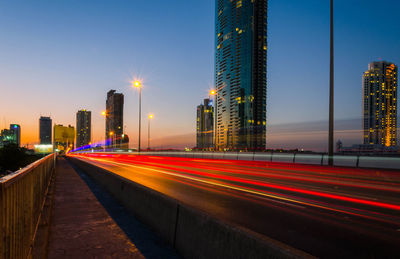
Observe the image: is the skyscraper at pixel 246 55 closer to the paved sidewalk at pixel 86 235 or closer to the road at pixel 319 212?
the road at pixel 319 212

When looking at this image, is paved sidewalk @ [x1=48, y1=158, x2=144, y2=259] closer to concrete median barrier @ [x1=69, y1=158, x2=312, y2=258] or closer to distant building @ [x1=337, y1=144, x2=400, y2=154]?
concrete median barrier @ [x1=69, y1=158, x2=312, y2=258]

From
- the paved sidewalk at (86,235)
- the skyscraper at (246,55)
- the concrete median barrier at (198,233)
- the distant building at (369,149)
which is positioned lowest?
the paved sidewalk at (86,235)

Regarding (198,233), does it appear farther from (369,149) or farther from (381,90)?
(381,90)

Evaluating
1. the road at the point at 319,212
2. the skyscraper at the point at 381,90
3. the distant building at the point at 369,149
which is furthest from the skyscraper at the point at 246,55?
the road at the point at 319,212

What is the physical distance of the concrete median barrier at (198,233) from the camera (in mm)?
2506

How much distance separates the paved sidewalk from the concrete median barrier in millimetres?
622

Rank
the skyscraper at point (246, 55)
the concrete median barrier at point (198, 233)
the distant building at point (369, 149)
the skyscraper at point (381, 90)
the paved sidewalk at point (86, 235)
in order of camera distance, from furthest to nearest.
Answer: the skyscraper at point (246, 55) → the skyscraper at point (381, 90) → the distant building at point (369, 149) → the paved sidewalk at point (86, 235) → the concrete median barrier at point (198, 233)

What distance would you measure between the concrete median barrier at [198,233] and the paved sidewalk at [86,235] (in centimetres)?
62

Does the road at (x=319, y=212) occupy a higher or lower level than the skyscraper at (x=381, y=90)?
lower

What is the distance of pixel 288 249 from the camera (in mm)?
2268

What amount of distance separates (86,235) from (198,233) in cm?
274

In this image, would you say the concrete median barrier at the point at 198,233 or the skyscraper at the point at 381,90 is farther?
the skyscraper at the point at 381,90

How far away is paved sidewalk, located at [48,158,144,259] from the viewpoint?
14.2ft

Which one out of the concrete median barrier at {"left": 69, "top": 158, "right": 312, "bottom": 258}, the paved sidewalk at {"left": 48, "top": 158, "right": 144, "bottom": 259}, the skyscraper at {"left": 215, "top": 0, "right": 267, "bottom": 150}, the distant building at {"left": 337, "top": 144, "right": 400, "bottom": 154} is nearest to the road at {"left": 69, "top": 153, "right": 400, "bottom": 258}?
the concrete median barrier at {"left": 69, "top": 158, "right": 312, "bottom": 258}
